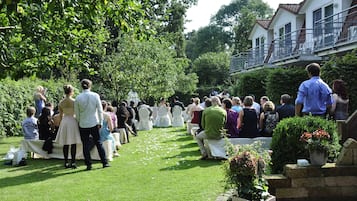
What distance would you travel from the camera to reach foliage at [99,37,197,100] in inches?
1027

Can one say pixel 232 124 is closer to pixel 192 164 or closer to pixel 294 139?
pixel 192 164

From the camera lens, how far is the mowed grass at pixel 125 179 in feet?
24.5

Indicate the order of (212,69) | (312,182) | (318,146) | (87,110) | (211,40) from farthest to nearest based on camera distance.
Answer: (211,40)
(212,69)
(87,110)
(312,182)
(318,146)

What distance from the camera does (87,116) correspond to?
998 cm

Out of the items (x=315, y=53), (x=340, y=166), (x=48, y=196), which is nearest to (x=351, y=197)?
(x=340, y=166)

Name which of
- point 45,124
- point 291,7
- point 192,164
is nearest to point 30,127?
point 45,124

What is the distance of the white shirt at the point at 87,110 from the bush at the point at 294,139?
4583 mm

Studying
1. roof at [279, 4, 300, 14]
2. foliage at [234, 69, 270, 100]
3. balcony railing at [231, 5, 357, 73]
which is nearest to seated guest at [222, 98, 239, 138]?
balcony railing at [231, 5, 357, 73]

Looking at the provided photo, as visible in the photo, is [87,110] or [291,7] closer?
[87,110]

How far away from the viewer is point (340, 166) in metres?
6.25

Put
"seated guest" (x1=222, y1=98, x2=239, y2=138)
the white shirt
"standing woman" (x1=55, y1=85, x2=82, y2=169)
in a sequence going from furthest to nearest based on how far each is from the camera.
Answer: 1. "seated guest" (x1=222, y1=98, x2=239, y2=138)
2. "standing woman" (x1=55, y1=85, x2=82, y2=169)
3. the white shirt

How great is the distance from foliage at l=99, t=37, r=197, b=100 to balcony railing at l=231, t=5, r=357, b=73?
19.8 ft

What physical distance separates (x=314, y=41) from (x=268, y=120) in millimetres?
10480

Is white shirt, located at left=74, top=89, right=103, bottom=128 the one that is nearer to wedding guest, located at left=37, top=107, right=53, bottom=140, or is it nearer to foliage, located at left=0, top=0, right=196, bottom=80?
wedding guest, located at left=37, top=107, right=53, bottom=140
